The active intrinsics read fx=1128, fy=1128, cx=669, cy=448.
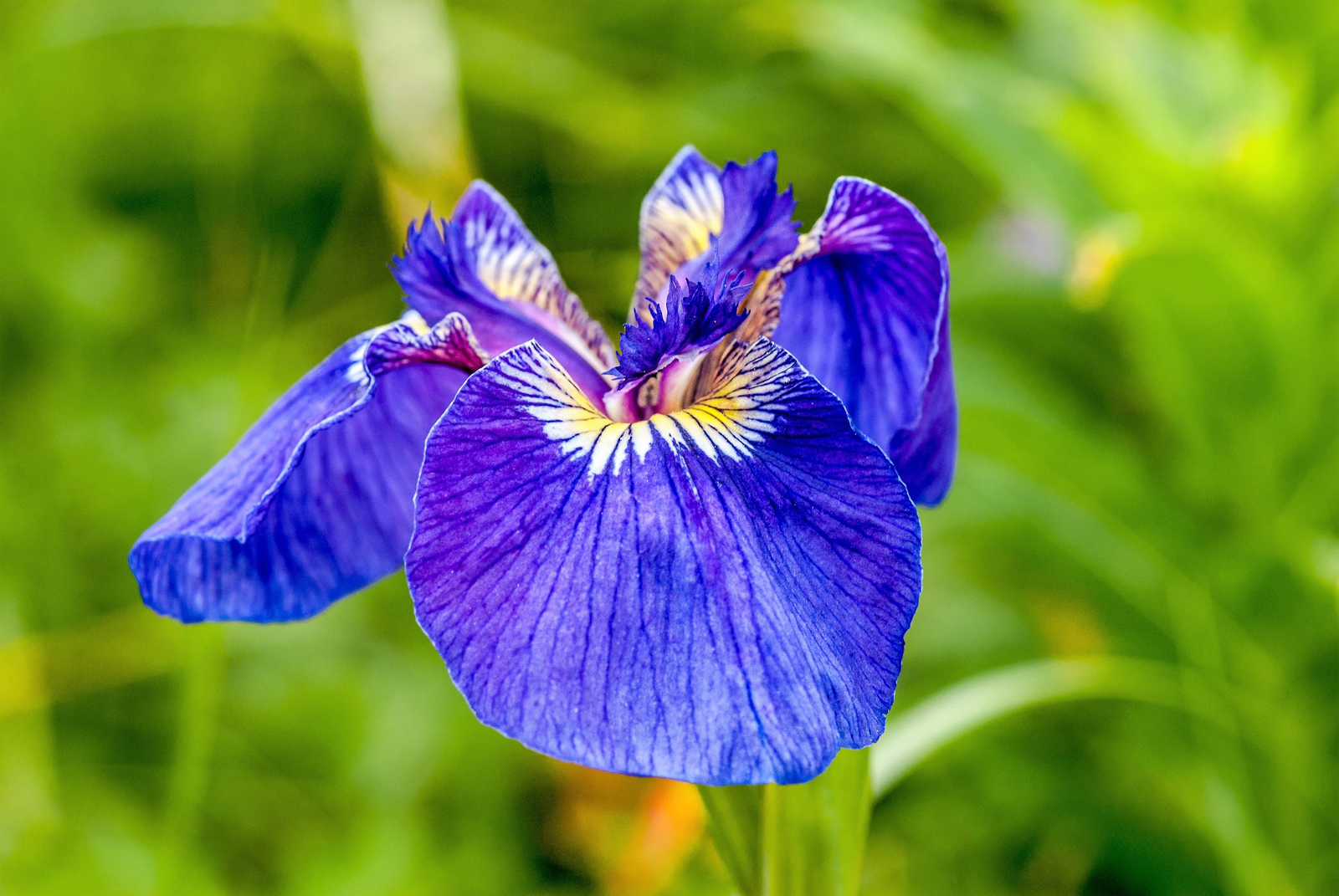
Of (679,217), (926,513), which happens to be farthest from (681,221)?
(926,513)

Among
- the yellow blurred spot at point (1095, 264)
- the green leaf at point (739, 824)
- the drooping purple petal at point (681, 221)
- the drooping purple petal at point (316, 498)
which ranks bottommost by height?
the green leaf at point (739, 824)

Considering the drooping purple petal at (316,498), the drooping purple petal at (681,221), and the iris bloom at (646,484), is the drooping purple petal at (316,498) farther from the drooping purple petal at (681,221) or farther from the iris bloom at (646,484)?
the drooping purple petal at (681,221)

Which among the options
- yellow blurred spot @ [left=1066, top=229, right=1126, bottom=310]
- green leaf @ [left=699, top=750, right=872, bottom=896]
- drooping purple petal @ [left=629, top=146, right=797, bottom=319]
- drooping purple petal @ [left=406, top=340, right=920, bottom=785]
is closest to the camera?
drooping purple petal @ [left=406, top=340, right=920, bottom=785]

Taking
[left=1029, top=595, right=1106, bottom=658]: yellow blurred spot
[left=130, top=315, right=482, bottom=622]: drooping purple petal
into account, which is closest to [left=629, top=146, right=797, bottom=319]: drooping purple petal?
[left=130, top=315, right=482, bottom=622]: drooping purple petal

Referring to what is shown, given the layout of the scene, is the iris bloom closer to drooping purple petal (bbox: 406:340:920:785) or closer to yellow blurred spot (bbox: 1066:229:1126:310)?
drooping purple petal (bbox: 406:340:920:785)

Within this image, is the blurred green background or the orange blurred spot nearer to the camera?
the blurred green background

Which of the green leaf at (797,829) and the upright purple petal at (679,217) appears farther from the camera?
the upright purple petal at (679,217)

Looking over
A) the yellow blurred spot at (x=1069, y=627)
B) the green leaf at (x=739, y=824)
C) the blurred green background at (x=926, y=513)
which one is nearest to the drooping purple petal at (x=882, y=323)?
the green leaf at (x=739, y=824)
